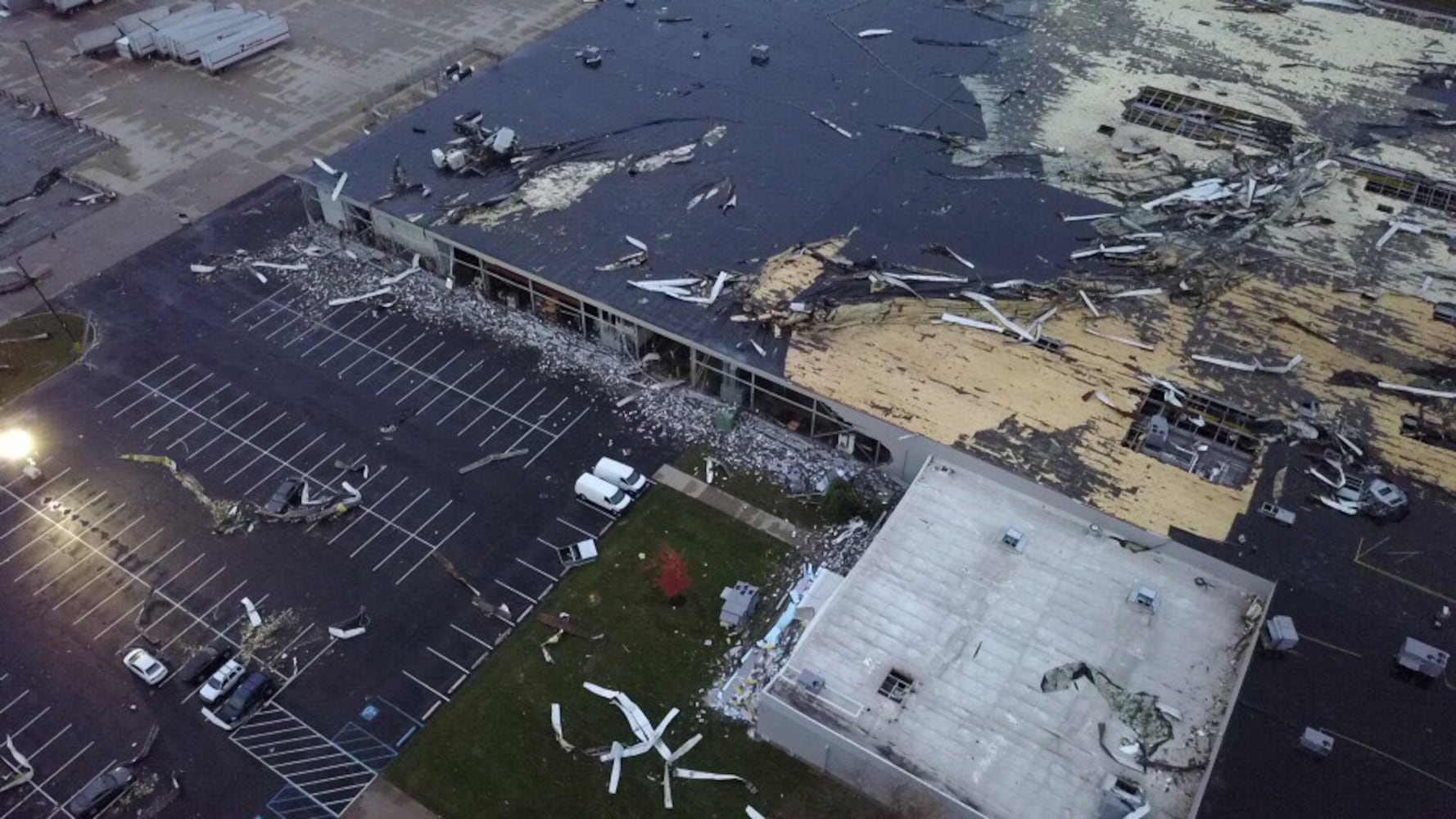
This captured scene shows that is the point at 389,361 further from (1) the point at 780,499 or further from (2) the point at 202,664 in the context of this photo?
(1) the point at 780,499

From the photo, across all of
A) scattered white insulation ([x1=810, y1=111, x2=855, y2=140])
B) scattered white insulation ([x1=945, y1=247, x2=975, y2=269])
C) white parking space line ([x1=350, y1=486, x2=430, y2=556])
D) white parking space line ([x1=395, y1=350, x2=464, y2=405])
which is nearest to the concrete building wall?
white parking space line ([x1=350, y1=486, x2=430, y2=556])

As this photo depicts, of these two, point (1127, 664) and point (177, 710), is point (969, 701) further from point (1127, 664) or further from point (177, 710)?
point (177, 710)

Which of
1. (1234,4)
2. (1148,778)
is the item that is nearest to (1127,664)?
(1148,778)

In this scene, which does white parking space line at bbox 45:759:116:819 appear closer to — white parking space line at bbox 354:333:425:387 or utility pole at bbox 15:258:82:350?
white parking space line at bbox 354:333:425:387

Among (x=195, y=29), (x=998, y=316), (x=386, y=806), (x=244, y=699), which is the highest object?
(x=195, y=29)

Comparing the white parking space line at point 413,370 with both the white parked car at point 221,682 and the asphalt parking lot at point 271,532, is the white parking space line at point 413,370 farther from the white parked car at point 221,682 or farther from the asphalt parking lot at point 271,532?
the white parked car at point 221,682

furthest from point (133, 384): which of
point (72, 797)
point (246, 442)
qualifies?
point (72, 797)

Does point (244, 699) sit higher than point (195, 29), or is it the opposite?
point (195, 29)
